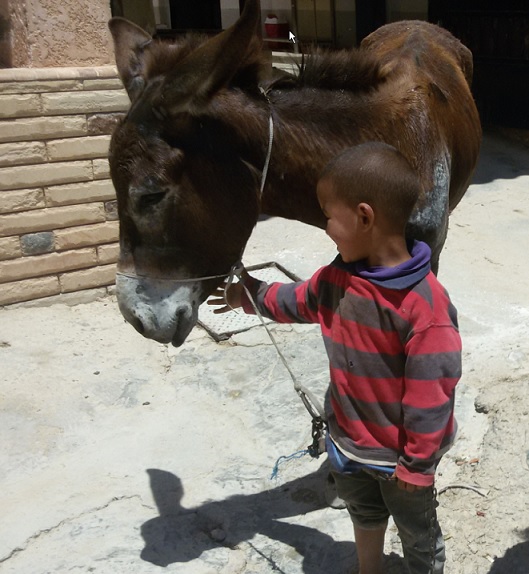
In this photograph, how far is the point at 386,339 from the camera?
1.94 meters

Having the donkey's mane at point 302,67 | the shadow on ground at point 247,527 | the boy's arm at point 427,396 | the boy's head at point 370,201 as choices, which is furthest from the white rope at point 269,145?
the shadow on ground at point 247,527

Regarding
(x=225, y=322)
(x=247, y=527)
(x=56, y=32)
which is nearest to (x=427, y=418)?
(x=247, y=527)

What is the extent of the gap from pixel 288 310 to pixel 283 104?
71cm

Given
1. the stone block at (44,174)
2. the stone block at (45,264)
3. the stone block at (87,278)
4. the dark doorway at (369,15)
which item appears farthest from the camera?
the dark doorway at (369,15)

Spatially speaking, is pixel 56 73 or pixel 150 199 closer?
pixel 150 199

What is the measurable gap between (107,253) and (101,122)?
93 centimetres

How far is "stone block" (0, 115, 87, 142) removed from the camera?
4.67 metres

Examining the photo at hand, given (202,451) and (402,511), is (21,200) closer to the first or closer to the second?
(202,451)

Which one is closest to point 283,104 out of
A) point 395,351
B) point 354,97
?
point 354,97

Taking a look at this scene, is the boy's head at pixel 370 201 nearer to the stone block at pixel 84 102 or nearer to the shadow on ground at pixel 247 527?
the shadow on ground at pixel 247 527

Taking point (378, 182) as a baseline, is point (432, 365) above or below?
below

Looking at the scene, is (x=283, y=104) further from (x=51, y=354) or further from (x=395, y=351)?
(x=51, y=354)

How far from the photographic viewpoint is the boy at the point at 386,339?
1870mm

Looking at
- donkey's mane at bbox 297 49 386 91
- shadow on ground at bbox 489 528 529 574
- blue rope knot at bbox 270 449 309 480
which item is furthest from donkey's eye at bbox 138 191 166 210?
shadow on ground at bbox 489 528 529 574
